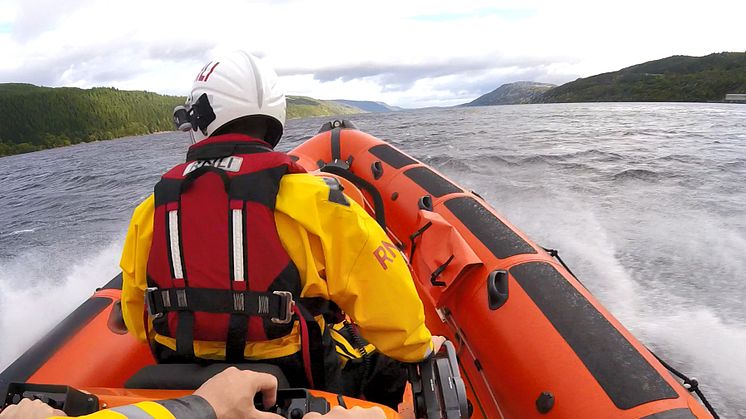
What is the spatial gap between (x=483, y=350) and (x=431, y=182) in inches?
72.2

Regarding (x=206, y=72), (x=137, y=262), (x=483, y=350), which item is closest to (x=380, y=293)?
(x=137, y=262)

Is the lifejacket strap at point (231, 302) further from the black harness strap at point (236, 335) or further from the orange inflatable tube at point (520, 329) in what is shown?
the orange inflatable tube at point (520, 329)

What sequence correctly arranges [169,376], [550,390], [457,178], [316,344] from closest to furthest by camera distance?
[169,376] → [316,344] → [550,390] → [457,178]

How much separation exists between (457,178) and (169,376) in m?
6.65

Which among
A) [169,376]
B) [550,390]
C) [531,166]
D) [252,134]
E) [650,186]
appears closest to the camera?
[169,376]

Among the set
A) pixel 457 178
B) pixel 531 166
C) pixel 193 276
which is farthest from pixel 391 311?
pixel 531 166

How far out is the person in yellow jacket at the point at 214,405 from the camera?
0.73m

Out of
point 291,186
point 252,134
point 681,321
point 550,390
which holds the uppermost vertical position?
point 252,134

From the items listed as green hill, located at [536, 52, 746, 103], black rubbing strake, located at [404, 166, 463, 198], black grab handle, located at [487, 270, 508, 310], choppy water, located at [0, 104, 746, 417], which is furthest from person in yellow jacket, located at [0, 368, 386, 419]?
green hill, located at [536, 52, 746, 103]

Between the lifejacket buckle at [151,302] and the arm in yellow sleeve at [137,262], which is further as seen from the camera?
the arm in yellow sleeve at [137,262]

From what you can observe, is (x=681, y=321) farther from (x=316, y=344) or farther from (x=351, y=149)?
(x=351, y=149)

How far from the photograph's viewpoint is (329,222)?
1.30 metres

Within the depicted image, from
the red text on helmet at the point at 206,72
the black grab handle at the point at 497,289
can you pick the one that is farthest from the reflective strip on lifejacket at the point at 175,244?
the black grab handle at the point at 497,289

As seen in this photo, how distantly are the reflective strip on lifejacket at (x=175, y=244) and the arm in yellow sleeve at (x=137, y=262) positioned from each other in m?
0.16
